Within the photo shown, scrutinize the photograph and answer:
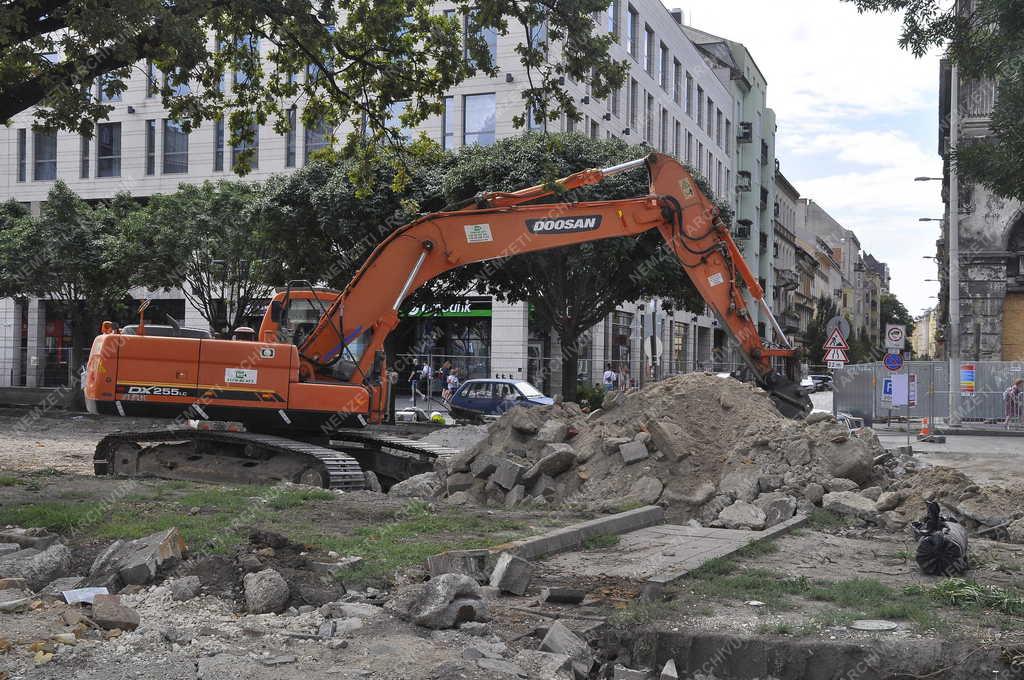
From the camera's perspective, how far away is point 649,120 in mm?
44656

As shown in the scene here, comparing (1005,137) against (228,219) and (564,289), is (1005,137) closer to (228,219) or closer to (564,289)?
(564,289)

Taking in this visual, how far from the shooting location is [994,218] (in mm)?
33094

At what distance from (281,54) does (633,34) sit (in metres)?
31.8

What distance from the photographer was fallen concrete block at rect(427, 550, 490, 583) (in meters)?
7.18

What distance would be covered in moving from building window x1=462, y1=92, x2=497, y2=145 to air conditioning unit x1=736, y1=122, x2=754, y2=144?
33.0 meters

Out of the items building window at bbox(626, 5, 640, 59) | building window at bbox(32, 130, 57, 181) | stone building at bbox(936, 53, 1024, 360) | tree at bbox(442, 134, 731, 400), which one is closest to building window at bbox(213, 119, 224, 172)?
building window at bbox(32, 130, 57, 181)

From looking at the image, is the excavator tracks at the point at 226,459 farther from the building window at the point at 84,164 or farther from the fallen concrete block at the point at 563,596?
the building window at the point at 84,164

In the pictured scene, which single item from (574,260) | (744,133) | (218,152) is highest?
(744,133)

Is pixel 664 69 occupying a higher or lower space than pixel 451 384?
higher

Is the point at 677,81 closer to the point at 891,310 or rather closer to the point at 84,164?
the point at 84,164

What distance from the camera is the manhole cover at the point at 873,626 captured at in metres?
5.85

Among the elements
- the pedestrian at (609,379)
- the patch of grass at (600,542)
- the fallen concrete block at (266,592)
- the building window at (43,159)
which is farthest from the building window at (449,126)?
the fallen concrete block at (266,592)

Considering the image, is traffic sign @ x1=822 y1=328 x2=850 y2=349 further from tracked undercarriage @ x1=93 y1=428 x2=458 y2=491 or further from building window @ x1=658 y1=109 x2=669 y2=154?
building window @ x1=658 y1=109 x2=669 y2=154

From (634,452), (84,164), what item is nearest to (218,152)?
(84,164)
